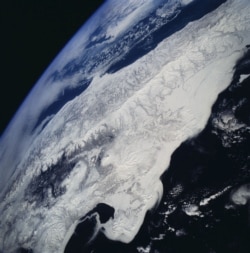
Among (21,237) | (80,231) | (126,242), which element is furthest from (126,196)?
(21,237)

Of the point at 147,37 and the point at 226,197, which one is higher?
the point at 147,37

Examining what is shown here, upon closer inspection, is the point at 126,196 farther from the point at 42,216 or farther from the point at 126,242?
the point at 42,216

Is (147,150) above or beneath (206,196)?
above

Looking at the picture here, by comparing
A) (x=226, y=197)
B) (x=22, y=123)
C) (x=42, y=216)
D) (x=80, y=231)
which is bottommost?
(x=226, y=197)

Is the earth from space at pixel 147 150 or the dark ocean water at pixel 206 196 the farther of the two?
the earth from space at pixel 147 150

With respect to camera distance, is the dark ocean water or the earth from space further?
the earth from space

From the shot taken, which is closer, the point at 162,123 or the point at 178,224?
the point at 178,224

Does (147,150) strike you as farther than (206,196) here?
Yes

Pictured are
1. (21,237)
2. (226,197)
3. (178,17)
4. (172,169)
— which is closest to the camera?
(226,197)
